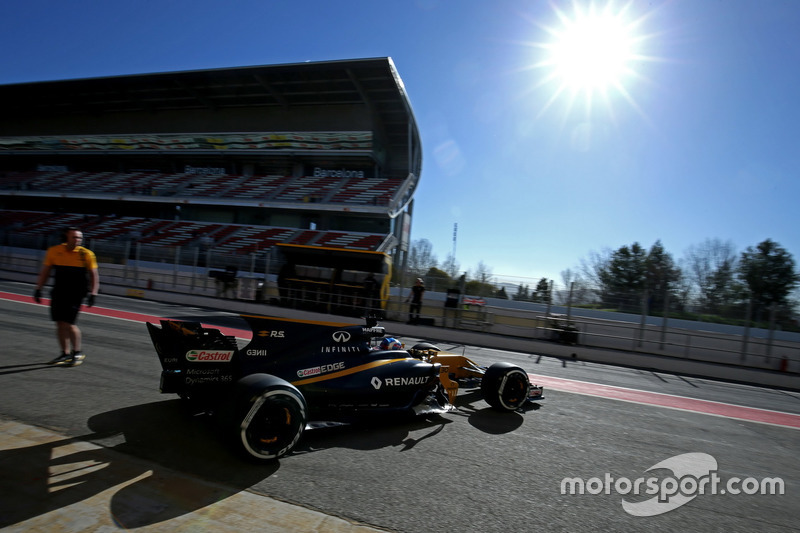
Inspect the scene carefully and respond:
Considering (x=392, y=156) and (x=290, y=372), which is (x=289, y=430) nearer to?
(x=290, y=372)

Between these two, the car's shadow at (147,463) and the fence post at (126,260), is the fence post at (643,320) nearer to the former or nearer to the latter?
the car's shadow at (147,463)

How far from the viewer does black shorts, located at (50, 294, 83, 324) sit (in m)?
4.95

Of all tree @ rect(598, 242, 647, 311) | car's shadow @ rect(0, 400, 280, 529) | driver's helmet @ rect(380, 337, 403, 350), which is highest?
tree @ rect(598, 242, 647, 311)

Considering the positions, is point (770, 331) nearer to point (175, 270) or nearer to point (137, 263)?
point (175, 270)

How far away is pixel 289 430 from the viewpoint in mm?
3201

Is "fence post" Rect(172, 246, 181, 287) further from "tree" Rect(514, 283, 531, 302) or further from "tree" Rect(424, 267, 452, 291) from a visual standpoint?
"tree" Rect(514, 283, 531, 302)

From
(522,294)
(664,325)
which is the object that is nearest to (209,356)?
(522,294)

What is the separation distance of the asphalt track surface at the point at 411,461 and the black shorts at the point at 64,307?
62 centimetres

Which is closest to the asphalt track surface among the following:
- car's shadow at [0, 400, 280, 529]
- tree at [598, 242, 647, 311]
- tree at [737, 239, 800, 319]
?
car's shadow at [0, 400, 280, 529]

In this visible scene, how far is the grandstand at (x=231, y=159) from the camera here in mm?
31516

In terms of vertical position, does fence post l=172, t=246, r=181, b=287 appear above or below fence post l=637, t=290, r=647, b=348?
below

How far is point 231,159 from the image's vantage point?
38219 millimetres

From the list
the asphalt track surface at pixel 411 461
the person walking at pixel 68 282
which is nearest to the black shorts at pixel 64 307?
the person walking at pixel 68 282

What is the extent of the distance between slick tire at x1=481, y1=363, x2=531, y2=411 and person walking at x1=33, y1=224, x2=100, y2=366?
187 inches
